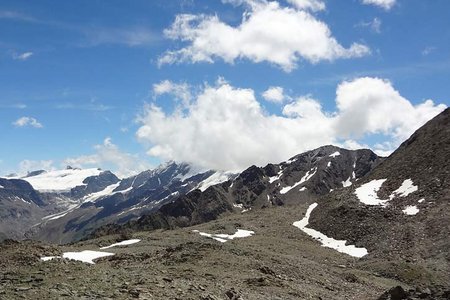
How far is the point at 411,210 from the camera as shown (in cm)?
7669

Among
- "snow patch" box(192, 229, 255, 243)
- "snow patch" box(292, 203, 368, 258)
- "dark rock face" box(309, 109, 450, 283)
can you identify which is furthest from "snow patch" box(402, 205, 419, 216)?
"snow patch" box(192, 229, 255, 243)

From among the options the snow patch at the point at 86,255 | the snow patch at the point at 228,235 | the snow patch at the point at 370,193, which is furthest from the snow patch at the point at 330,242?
the snow patch at the point at 86,255

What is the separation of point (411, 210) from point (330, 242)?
13.9 metres

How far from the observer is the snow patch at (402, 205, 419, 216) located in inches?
2964

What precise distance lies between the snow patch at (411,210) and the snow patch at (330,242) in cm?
1117

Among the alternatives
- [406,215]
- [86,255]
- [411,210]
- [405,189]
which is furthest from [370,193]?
[86,255]

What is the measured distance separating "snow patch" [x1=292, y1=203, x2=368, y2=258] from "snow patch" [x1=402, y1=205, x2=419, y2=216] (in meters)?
11.2

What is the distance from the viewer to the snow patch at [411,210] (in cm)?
7529

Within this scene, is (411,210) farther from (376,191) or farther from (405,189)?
(376,191)

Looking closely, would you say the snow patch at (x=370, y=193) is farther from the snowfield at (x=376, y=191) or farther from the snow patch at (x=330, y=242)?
the snow patch at (x=330, y=242)

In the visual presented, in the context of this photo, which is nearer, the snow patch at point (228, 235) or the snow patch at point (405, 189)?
the snow patch at point (228, 235)

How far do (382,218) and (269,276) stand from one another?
46458mm

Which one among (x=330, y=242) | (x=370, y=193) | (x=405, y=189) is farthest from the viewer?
(x=370, y=193)

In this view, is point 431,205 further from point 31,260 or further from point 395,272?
point 31,260
